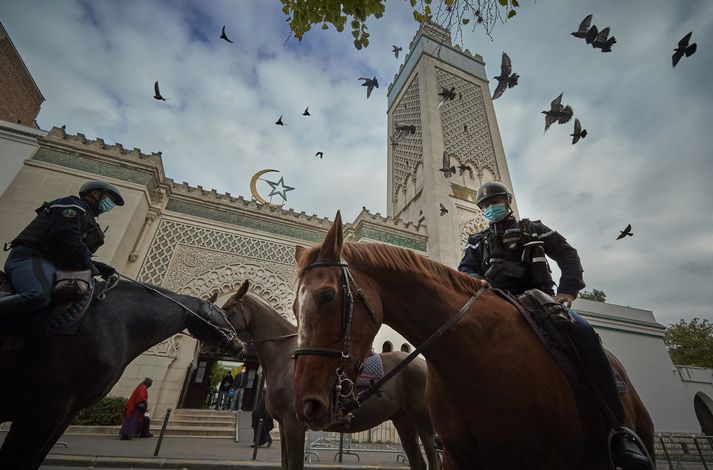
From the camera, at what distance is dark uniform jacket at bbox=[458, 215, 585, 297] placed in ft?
6.48

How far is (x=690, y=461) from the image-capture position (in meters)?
8.34

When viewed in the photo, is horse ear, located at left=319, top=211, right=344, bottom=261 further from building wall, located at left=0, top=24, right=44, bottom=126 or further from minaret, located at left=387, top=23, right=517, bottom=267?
building wall, located at left=0, top=24, right=44, bottom=126

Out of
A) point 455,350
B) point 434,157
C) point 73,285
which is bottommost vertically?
point 455,350

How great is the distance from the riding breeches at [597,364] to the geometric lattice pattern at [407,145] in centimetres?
1309

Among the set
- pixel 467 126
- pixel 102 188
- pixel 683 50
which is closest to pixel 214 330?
pixel 102 188

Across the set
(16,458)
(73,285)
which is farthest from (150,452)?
(73,285)

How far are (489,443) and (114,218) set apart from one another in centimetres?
A: 1054

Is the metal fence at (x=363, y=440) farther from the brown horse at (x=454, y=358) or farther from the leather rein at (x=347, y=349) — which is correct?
the leather rein at (x=347, y=349)

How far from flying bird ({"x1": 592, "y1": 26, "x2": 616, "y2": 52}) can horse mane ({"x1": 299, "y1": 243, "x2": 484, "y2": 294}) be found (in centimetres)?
456

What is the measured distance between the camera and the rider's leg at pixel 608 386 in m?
1.25

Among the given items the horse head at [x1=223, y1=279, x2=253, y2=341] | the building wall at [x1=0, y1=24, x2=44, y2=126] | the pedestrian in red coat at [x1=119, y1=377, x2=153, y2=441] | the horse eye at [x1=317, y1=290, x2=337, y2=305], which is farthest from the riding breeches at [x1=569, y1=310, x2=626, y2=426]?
the building wall at [x1=0, y1=24, x2=44, y2=126]

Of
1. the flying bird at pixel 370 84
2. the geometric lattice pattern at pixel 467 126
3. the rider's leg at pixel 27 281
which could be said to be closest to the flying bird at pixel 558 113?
the flying bird at pixel 370 84

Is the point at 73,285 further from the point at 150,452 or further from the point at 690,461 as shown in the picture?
the point at 690,461

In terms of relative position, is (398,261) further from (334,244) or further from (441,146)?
(441,146)
